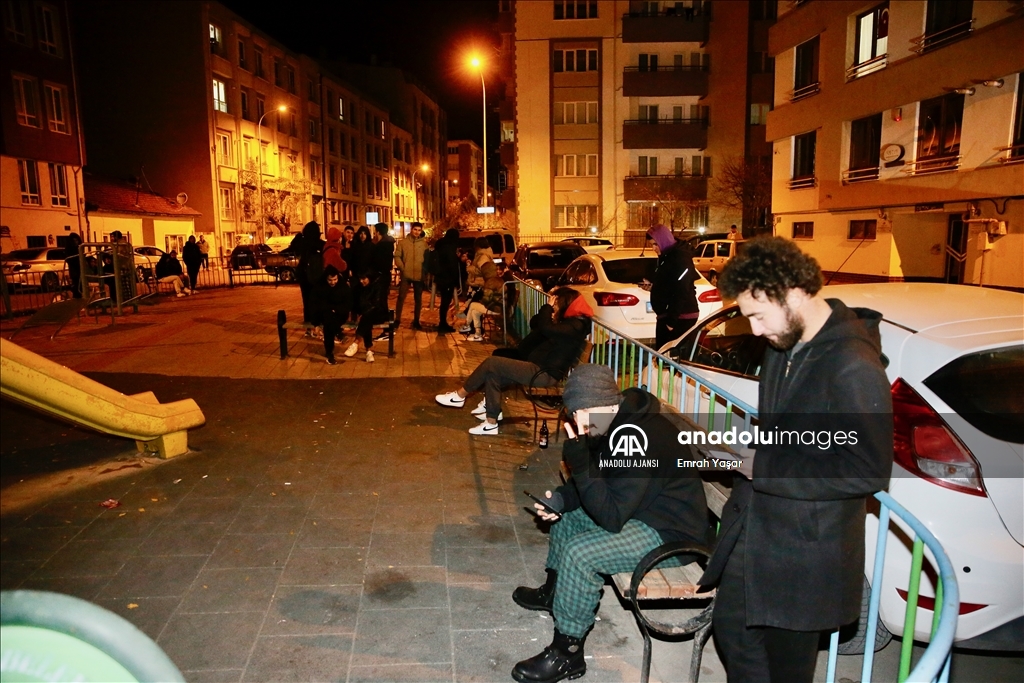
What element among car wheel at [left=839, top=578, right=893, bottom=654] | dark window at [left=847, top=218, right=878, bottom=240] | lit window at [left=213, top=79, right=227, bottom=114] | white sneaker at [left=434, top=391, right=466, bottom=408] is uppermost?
lit window at [left=213, top=79, right=227, bottom=114]

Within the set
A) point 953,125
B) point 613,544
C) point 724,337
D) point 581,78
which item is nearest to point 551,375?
point 724,337

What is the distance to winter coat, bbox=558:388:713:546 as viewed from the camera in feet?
10.8

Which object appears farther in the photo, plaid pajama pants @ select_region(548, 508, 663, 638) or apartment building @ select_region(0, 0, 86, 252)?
apartment building @ select_region(0, 0, 86, 252)

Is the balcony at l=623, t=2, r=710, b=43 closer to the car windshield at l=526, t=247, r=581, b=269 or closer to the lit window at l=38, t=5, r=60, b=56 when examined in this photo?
the car windshield at l=526, t=247, r=581, b=269

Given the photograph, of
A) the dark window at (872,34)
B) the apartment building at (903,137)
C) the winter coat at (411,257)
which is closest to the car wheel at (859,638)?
the winter coat at (411,257)

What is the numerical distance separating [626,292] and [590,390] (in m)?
7.97

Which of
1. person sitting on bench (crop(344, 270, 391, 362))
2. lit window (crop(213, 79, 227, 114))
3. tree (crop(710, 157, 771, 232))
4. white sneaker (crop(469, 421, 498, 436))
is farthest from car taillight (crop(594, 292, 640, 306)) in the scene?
lit window (crop(213, 79, 227, 114))

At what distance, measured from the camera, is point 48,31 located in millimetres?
31656

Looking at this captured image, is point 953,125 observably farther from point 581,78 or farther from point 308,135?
point 308,135

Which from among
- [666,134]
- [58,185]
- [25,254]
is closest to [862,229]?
[666,134]

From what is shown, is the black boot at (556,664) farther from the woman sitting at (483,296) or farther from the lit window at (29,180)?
the lit window at (29,180)

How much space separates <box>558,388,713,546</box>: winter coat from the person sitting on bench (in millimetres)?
7474

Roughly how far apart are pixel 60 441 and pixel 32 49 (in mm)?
31764

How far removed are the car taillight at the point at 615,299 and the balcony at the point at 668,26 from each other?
1255 inches
